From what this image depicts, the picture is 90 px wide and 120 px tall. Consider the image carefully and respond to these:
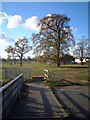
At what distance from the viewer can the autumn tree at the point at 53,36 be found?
52.2 metres

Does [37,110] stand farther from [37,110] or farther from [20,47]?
[20,47]

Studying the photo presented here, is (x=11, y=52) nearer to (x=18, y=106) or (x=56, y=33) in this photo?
(x=56, y=33)

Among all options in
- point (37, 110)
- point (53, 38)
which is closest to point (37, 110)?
point (37, 110)

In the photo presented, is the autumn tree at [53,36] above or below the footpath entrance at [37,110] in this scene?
above

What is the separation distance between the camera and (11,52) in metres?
81.4

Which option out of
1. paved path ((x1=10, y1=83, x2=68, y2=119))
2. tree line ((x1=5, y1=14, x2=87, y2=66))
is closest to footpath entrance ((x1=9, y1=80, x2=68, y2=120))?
paved path ((x1=10, y1=83, x2=68, y2=119))

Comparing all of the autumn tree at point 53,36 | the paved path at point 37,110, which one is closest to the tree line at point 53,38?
the autumn tree at point 53,36

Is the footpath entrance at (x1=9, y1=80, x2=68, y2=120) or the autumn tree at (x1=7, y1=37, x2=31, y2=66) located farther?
the autumn tree at (x1=7, y1=37, x2=31, y2=66)

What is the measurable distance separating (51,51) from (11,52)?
101 ft

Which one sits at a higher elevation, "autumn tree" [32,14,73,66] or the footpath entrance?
"autumn tree" [32,14,73,66]

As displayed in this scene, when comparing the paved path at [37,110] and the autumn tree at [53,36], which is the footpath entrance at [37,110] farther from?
the autumn tree at [53,36]

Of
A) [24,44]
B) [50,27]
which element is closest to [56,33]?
Result: [50,27]

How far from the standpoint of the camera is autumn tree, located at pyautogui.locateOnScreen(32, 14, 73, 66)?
171 feet

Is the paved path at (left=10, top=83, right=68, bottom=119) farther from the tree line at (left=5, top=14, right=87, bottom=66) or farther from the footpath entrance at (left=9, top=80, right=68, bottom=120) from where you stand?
the tree line at (left=5, top=14, right=87, bottom=66)
